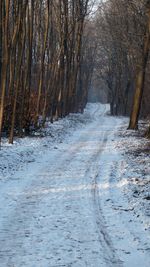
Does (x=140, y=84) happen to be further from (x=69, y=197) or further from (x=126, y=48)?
(x=69, y=197)

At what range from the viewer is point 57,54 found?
3547 centimetres

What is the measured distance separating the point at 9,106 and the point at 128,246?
55.3ft

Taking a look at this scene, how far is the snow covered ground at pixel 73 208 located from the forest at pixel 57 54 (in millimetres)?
4600

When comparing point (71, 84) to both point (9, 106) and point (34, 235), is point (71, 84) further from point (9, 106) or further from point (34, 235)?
point (34, 235)

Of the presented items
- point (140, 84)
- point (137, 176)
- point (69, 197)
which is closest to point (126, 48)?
point (140, 84)

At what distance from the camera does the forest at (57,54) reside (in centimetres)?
2078

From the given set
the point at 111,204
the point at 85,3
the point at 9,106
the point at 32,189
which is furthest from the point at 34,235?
the point at 85,3

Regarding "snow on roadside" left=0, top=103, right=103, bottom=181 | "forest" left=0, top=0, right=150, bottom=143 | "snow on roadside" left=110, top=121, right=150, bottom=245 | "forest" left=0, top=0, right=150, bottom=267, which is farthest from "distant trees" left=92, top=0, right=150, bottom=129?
"snow on roadside" left=110, top=121, right=150, bottom=245

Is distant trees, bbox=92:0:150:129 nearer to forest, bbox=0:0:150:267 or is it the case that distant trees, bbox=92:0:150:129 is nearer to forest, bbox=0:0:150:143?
forest, bbox=0:0:150:143

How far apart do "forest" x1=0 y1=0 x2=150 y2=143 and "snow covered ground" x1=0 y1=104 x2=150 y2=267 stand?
181 inches

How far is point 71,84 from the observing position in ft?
152

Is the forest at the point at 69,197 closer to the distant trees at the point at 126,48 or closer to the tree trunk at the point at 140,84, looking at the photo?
the tree trunk at the point at 140,84

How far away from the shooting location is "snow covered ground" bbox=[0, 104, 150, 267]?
7016 mm

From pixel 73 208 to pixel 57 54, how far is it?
27.0 m
